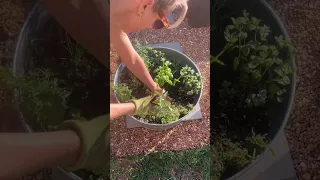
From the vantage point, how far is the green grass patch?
3.58 ft

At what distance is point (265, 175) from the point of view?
1.09 metres

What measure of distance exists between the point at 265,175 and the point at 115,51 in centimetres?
50

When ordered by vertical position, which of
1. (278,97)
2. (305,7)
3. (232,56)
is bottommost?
(278,97)

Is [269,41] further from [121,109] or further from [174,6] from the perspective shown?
[121,109]

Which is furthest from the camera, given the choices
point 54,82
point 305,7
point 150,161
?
point 305,7

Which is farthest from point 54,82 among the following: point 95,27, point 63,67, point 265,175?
point 265,175

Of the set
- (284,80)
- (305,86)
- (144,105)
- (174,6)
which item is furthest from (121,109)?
(305,86)

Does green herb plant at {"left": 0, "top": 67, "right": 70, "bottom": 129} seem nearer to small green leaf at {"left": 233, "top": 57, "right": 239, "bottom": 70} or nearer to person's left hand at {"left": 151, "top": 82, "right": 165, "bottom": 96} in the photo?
person's left hand at {"left": 151, "top": 82, "right": 165, "bottom": 96}

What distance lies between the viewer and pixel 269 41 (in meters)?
1.06

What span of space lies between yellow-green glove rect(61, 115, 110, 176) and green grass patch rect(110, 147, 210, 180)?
8 cm

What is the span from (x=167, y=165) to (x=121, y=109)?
19 cm

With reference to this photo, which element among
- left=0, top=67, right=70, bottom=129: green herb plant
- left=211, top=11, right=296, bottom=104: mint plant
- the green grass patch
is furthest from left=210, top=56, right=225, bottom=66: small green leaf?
left=0, top=67, right=70, bottom=129: green herb plant

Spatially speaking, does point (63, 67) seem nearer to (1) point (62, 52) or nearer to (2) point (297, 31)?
(1) point (62, 52)

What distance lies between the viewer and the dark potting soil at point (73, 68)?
39.7 inches
